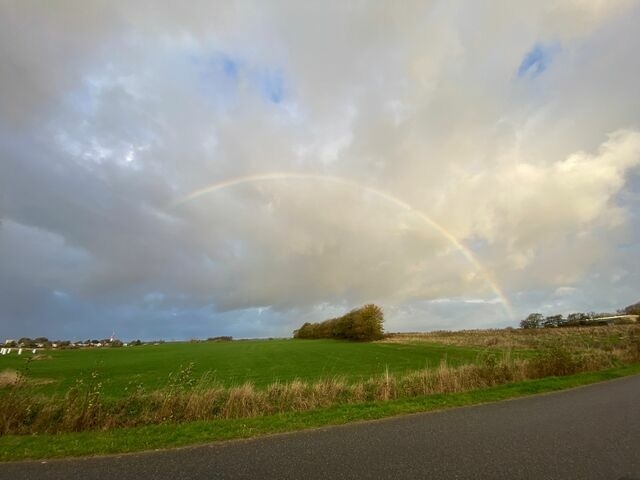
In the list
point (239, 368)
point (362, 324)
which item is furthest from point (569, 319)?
point (239, 368)

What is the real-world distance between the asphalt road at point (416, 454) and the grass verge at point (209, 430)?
67 centimetres

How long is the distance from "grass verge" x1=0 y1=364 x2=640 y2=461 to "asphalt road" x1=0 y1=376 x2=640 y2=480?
0.67 metres

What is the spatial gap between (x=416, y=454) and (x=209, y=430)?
5.97 meters

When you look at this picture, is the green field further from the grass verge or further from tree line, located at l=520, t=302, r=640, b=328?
tree line, located at l=520, t=302, r=640, b=328

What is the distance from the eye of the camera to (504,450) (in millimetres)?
8453

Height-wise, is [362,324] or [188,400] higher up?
[362,324]


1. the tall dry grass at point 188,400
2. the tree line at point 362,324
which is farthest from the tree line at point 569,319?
the tall dry grass at point 188,400

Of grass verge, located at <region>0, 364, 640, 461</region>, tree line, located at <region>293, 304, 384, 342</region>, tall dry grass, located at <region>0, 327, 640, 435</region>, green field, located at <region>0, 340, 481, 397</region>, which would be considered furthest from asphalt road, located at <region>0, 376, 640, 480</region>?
tree line, located at <region>293, 304, 384, 342</region>

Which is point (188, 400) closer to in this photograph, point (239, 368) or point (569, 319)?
point (239, 368)

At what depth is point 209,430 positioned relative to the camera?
11422 millimetres

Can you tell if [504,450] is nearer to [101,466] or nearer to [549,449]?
[549,449]

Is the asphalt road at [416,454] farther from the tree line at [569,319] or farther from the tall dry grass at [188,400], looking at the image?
the tree line at [569,319]

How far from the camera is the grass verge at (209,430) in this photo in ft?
32.4

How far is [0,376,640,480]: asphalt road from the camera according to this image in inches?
291
